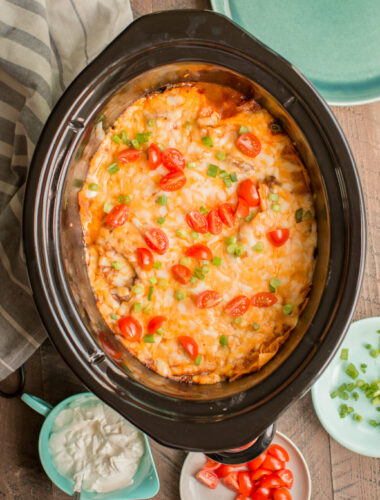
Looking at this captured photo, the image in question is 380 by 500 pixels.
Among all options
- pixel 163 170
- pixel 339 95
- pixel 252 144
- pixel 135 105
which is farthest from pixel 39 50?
pixel 339 95

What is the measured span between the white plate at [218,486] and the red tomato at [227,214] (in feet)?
3.82

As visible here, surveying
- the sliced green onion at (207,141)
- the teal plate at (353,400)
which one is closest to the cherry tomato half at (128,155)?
the sliced green onion at (207,141)

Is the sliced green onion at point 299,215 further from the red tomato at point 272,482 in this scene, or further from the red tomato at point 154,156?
the red tomato at point 272,482

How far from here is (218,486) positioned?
2.62m

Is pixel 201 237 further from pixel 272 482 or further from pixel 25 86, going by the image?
pixel 272 482

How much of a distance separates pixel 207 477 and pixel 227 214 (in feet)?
4.56

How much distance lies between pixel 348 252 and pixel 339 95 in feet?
3.38

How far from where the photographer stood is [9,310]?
231 centimetres

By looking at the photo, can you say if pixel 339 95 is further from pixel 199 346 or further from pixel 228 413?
→ pixel 228 413

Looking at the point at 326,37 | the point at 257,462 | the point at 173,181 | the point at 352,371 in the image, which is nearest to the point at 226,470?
the point at 257,462

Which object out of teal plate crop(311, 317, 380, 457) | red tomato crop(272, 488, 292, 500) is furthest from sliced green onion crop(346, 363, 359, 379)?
red tomato crop(272, 488, 292, 500)

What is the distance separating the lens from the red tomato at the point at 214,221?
6.85ft

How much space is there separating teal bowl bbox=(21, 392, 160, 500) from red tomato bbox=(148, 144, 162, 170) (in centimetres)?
120

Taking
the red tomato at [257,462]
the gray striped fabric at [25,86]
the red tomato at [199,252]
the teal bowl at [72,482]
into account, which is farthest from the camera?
the red tomato at [257,462]
